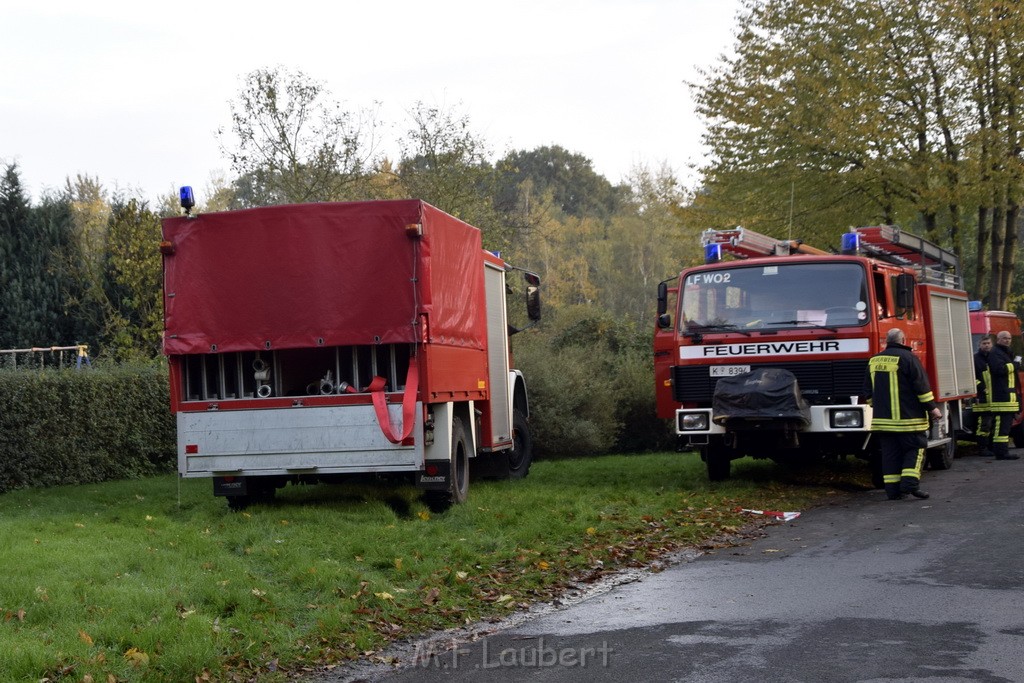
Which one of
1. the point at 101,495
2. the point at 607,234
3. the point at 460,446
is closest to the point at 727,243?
the point at 460,446

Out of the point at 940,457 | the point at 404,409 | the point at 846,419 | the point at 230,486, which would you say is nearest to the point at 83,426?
the point at 230,486

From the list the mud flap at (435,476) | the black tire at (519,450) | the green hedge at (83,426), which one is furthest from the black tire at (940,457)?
the green hedge at (83,426)

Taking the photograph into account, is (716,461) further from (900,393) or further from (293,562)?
(293,562)

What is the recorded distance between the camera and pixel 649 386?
23.5m

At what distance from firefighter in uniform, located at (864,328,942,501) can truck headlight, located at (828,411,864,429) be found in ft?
0.68

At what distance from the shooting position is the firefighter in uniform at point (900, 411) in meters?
12.7

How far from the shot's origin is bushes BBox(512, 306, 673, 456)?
2112cm

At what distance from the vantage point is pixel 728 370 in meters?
13.8

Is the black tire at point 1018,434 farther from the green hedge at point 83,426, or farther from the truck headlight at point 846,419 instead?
the green hedge at point 83,426

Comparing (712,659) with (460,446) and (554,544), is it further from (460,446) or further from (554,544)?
(460,446)

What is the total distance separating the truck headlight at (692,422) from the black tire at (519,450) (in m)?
3.01

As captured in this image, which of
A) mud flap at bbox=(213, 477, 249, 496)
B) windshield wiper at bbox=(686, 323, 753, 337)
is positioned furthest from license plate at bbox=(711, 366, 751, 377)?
mud flap at bbox=(213, 477, 249, 496)

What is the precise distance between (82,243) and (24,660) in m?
29.8

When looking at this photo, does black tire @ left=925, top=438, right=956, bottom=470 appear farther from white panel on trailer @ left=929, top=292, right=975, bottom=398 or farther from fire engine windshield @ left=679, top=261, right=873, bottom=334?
fire engine windshield @ left=679, top=261, right=873, bottom=334
